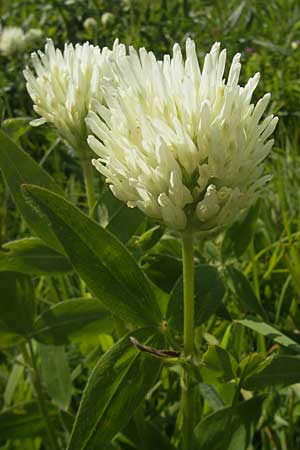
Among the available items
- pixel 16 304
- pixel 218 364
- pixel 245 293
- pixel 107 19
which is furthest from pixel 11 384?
pixel 107 19

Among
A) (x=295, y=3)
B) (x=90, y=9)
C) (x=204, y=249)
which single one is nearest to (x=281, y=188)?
(x=204, y=249)

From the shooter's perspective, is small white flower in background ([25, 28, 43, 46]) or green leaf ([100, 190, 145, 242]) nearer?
green leaf ([100, 190, 145, 242])

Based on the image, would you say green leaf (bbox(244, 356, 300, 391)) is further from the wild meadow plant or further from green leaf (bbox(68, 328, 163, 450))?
green leaf (bbox(68, 328, 163, 450))

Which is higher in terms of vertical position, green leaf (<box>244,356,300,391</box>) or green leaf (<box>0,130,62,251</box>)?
green leaf (<box>0,130,62,251</box>)

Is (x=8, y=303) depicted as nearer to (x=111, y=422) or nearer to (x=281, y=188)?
(x=111, y=422)

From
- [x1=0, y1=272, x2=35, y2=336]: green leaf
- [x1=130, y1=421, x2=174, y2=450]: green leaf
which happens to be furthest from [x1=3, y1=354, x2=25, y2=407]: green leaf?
[x1=130, y1=421, x2=174, y2=450]: green leaf

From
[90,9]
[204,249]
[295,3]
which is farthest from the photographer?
[295,3]

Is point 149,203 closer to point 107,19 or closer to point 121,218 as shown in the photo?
point 121,218
